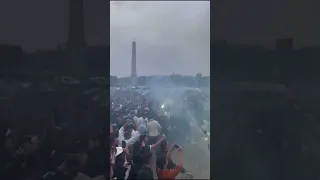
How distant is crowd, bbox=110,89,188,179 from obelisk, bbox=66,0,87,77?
1.31 ft

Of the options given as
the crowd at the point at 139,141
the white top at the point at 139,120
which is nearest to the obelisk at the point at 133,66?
the crowd at the point at 139,141

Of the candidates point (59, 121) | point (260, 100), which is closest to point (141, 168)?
point (59, 121)

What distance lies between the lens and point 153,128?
294 cm

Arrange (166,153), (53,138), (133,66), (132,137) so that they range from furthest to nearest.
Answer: (133,66)
(166,153)
(132,137)
(53,138)

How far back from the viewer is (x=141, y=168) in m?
2.92

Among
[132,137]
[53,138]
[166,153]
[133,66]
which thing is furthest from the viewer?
[133,66]

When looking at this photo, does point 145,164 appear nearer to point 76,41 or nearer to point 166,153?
point 166,153

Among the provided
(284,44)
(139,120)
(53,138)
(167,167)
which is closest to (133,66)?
(139,120)

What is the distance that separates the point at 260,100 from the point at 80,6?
1391 mm

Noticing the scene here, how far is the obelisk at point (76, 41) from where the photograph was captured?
7.94 ft

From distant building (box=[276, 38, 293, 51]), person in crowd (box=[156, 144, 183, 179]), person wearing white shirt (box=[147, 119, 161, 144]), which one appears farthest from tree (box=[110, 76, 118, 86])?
distant building (box=[276, 38, 293, 51])

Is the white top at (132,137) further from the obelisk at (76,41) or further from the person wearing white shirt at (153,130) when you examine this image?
the obelisk at (76,41)

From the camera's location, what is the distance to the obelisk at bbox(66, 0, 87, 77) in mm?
2420

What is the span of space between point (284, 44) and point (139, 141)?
133 centimetres
